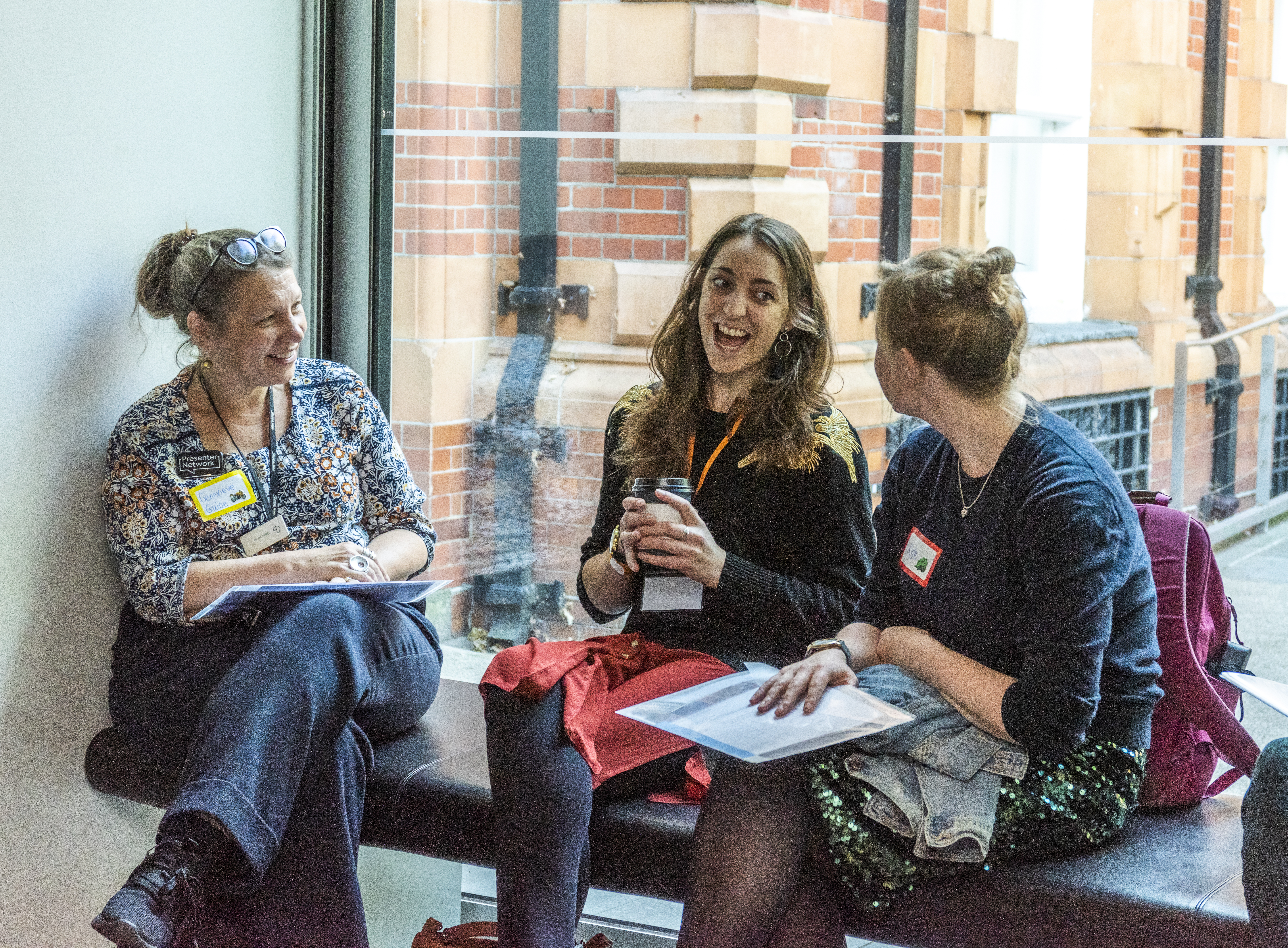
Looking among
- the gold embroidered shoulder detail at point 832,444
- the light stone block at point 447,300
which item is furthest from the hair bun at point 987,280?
the light stone block at point 447,300

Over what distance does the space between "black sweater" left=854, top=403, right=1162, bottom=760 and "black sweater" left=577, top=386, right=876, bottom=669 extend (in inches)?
8.6

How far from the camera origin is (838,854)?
170cm

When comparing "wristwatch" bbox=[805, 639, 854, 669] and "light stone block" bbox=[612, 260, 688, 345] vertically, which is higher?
"light stone block" bbox=[612, 260, 688, 345]

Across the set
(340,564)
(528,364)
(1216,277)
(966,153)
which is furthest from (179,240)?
(1216,277)

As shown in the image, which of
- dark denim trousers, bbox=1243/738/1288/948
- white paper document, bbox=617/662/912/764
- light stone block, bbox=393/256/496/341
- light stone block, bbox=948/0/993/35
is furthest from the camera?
light stone block, bbox=393/256/496/341

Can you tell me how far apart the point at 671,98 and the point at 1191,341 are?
1307 mm

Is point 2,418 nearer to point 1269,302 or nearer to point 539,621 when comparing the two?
point 539,621

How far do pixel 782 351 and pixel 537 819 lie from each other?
0.96 m

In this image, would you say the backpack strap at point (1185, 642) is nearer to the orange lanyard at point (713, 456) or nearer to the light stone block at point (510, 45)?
the orange lanyard at point (713, 456)

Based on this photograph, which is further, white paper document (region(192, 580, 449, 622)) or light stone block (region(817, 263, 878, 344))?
light stone block (region(817, 263, 878, 344))

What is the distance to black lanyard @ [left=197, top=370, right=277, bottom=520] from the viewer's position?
2336 millimetres

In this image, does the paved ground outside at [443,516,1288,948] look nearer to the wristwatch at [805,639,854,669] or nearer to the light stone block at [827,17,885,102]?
the wristwatch at [805,639,854,669]

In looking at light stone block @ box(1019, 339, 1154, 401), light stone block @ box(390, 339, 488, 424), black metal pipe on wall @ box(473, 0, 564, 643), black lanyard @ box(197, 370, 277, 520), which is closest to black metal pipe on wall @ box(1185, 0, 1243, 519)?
light stone block @ box(1019, 339, 1154, 401)

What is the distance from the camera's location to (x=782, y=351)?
7.54ft
